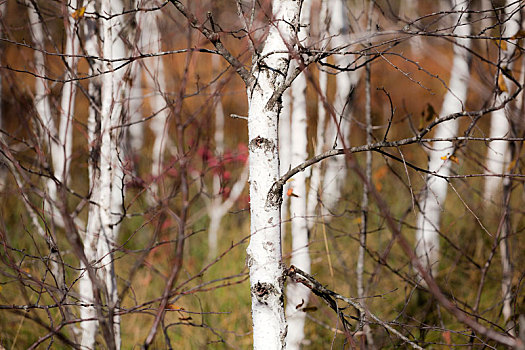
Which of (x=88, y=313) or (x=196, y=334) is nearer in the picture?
(x=88, y=313)

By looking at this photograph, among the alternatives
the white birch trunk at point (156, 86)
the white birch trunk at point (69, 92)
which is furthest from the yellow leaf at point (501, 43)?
the white birch trunk at point (69, 92)

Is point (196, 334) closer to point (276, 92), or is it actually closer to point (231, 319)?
point (231, 319)

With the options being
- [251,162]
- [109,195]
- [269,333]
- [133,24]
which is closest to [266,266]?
[269,333]

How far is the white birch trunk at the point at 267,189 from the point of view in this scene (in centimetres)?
148

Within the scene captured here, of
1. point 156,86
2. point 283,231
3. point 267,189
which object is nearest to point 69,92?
point 156,86

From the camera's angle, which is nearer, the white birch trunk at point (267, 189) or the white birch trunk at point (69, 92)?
the white birch trunk at point (69, 92)

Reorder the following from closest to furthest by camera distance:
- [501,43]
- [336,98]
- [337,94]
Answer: [501,43], [337,94], [336,98]

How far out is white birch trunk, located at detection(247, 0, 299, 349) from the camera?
148 centimetres

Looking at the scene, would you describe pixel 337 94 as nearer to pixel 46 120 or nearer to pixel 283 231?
pixel 283 231

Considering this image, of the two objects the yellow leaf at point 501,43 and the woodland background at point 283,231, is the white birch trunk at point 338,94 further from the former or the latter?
the yellow leaf at point 501,43

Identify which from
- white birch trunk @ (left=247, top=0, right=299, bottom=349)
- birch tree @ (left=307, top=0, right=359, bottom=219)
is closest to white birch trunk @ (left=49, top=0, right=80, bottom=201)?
white birch trunk @ (left=247, top=0, right=299, bottom=349)

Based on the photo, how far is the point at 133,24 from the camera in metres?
2.82

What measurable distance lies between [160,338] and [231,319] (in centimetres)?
59

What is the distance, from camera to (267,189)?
1.49m
